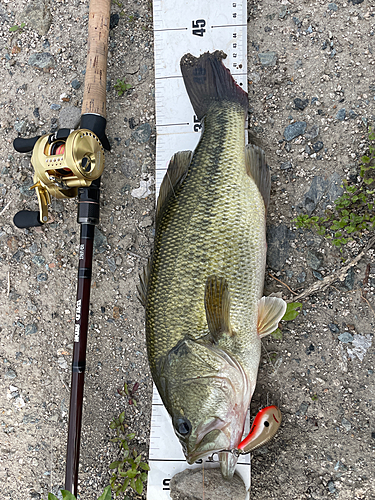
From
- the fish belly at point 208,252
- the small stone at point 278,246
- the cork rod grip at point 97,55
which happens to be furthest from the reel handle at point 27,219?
the small stone at point 278,246

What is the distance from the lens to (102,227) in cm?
295

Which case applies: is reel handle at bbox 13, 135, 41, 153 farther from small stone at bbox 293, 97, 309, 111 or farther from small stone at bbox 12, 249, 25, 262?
small stone at bbox 293, 97, 309, 111

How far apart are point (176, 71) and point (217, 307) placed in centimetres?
188

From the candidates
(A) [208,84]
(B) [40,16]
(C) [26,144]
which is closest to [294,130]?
(A) [208,84]

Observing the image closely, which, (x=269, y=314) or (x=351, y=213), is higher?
(x=351, y=213)

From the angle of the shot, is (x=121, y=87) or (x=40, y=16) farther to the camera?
(x=40, y=16)

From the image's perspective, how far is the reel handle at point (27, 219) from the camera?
2781 mm

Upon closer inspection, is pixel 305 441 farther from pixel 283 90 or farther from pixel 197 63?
pixel 197 63

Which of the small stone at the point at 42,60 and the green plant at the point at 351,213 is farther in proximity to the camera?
the small stone at the point at 42,60

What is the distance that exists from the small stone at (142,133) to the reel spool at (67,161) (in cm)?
42

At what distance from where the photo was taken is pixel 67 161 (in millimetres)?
2420

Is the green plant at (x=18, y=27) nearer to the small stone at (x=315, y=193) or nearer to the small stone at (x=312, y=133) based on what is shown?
the small stone at (x=312, y=133)

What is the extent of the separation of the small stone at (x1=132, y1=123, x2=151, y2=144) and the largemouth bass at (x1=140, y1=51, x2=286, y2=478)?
609 mm

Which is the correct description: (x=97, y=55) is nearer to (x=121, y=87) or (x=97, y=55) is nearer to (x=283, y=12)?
(x=121, y=87)
